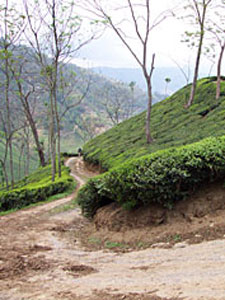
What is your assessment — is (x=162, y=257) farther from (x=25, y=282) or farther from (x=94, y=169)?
(x=94, y=169)

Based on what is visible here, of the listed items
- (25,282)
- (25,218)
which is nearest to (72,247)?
(25,282)

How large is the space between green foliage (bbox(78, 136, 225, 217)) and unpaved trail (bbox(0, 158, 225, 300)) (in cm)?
118

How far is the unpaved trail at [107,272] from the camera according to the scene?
11.4 ft

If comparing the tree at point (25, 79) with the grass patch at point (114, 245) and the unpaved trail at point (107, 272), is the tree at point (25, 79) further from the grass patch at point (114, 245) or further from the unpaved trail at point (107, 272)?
the unpaved trail at point (107, 272)

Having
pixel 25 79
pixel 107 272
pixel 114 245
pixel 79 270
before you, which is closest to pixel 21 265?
pixel 79 270

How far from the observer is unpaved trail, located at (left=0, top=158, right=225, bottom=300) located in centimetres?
347

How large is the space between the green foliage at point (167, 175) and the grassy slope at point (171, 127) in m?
8.63

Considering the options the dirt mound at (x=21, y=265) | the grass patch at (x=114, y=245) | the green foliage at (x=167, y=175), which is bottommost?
the grass patch at (x=114, y=245)

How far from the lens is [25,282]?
4.44 metres

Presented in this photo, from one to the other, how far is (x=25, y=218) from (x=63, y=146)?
92748 mm

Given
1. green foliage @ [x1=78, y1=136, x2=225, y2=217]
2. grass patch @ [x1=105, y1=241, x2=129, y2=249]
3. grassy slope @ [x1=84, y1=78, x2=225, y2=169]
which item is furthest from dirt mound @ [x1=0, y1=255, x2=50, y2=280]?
grassy slope @ [x1=84, y1=78, x2=225, y2=169]

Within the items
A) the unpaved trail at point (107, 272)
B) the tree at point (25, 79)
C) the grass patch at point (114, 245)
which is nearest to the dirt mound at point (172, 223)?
the grass patch at point (114, 245)

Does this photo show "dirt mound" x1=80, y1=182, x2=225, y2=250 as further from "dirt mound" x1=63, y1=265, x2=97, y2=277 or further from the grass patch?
"dirt mound" x1=63, y1=265, x2=97, y2=277

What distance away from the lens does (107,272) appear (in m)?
4.66
